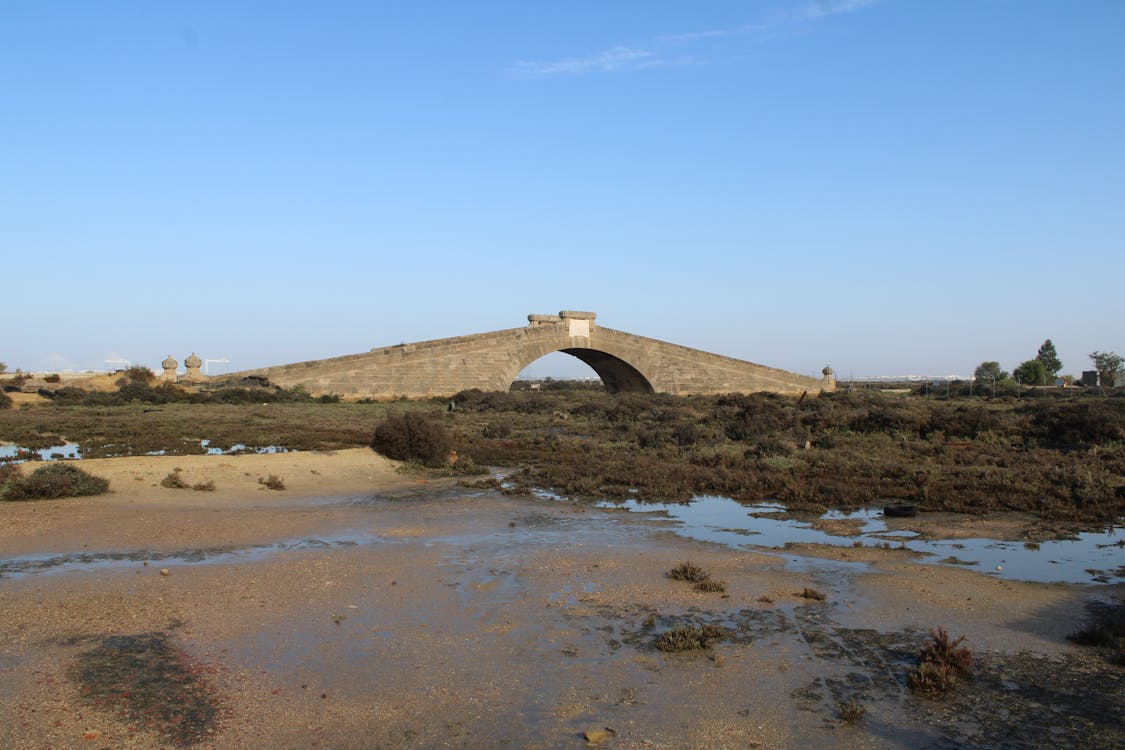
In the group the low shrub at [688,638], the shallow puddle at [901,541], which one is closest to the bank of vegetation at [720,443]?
the shallow puddle at [901,541]

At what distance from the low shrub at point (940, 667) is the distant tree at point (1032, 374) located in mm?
60643

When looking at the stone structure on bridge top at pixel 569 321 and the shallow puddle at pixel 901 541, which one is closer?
the shallow puddle at pixel 901 541

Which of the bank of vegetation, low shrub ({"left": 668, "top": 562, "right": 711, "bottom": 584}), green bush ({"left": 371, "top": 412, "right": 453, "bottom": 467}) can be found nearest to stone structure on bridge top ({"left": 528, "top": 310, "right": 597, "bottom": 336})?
the bank of vegetation

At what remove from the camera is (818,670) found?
609cm

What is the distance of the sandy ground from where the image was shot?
5.13 meters

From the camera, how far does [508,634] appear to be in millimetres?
6902

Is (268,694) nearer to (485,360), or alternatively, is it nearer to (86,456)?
(86,456)

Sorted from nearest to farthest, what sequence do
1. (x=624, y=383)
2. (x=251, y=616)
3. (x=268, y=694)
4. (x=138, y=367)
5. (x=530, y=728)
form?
(x=530, y=728), (x=268, y=694), (x=251, y=616), (x=138, y=367), (x=624, y=383)

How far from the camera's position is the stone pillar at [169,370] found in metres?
35.1

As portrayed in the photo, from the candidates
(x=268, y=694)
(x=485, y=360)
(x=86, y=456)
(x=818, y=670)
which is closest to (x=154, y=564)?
(x=268, y=694)

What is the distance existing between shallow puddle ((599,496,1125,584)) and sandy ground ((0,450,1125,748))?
1.75 ft

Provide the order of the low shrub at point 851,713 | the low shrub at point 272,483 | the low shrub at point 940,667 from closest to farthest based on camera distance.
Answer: the low shrub at point 851,713
the low shrub at point 940,667
the low shrub at point 272,483

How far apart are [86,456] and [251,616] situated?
1154 centimetres

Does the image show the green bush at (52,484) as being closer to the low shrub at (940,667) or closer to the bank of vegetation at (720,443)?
the bank of vegetation at (720,443)
